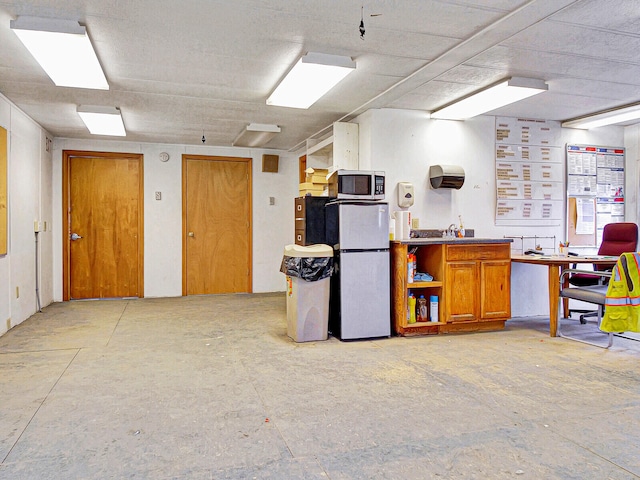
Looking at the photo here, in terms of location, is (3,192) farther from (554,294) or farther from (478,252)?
(554,294)

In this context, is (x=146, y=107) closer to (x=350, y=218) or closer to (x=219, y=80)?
(x=219, y=80)

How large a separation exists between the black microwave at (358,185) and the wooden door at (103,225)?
3984mm

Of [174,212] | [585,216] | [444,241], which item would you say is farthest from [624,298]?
[174,212]

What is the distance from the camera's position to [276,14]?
2879 millimetres

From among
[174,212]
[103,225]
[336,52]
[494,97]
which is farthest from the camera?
[174,212]

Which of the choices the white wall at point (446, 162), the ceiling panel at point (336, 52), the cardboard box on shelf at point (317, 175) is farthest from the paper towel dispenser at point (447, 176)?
the cardboard box on shelf at point (317, 175)

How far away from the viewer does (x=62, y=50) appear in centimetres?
325

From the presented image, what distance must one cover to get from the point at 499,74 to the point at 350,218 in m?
1.84

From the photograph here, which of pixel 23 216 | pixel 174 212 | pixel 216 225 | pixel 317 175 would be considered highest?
pixel 317 175

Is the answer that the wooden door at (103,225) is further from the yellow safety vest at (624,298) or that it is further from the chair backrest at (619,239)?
the chair backrest at (619,239)

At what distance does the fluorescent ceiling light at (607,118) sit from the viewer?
5127 mm

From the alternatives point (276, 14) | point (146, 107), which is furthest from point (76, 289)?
point (276, 14)

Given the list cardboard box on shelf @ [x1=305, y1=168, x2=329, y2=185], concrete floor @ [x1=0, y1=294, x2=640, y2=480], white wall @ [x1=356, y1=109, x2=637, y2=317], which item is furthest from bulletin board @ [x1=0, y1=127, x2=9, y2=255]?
white wall @ [x1=356, y1=109, x2=637, y2=317]

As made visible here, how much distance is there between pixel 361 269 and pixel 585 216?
3470mm
